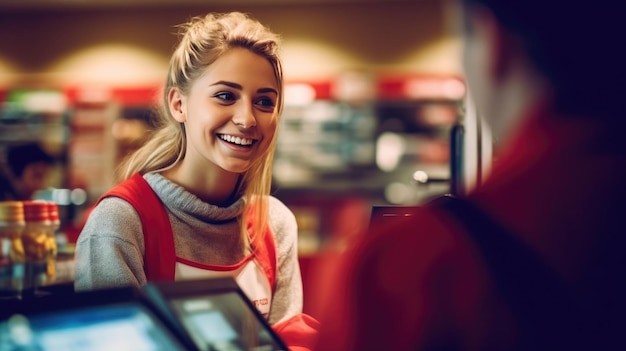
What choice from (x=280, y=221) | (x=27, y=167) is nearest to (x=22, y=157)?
(x=27, y=167)

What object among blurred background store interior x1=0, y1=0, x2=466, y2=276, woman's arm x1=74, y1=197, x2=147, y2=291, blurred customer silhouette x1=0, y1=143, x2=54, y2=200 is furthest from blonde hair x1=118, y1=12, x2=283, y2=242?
blurred background store interior x1=0, y1=0, x2=466, y2=276

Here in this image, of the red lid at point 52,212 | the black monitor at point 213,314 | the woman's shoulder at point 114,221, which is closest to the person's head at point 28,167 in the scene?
the red lid at point 52,212

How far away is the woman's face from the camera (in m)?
1.52

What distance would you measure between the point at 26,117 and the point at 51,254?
242 inches

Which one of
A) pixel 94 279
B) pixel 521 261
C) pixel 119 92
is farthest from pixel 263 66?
pixel 119 92

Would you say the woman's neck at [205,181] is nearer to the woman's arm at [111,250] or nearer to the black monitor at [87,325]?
the woman's arm at [111,250]

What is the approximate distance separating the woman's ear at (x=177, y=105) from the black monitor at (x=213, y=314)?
28.4 inches

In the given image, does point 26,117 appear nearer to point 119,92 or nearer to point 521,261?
point 119,92

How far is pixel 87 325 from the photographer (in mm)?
831

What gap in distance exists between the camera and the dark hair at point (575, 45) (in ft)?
2.15

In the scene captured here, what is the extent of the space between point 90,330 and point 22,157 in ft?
12.7

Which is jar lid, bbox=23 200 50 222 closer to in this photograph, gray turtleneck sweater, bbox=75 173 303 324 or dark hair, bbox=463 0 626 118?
gray turtleneck sweater, bbox=75 173 303 324

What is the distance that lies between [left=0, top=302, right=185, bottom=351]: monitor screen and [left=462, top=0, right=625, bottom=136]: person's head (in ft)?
1.59

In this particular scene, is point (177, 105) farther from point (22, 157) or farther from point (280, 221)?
point (22, 157)
